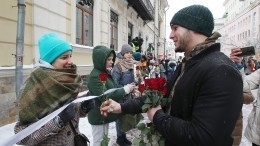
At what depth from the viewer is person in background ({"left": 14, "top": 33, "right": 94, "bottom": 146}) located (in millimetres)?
2082

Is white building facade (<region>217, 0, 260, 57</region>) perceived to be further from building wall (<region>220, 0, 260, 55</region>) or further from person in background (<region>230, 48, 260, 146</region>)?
person in background (<region>230, 48, 260, 146</region>)

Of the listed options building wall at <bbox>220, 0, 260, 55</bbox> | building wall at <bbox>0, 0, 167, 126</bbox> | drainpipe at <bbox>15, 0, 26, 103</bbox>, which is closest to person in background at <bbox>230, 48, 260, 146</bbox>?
building wall at <bbox>0, 0, 167, 126</bbox>

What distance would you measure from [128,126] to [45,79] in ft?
4.68

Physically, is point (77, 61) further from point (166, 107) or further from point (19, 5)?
point (166, 107)

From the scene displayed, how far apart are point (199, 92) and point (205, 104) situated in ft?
0.28

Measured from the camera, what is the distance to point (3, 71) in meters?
5.59

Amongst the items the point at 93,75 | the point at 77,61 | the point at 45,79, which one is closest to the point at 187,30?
the point at 45,79

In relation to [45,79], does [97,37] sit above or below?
above

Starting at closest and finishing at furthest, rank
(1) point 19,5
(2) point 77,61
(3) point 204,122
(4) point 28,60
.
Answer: (3) point 204,122
(1) point 19,5
(4) point 28,60
(2) point 77,61

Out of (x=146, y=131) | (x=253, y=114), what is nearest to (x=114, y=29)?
(x=253, y=114)

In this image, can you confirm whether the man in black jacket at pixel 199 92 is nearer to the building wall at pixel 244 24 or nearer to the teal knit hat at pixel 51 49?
the teal knit hat at pixel 51 49

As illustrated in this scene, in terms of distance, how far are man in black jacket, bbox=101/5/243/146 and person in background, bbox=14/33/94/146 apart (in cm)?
70

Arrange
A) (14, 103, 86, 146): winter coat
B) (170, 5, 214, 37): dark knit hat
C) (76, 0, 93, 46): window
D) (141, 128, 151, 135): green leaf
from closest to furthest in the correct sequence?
(170, 5, 214, 37): dark knit hat
(141, 128, 151, 135): green leaf
(14, 103, 86, 146): winter coat
(76, 0, 93, 46): window

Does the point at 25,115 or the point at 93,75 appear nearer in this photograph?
the point at 25,115
